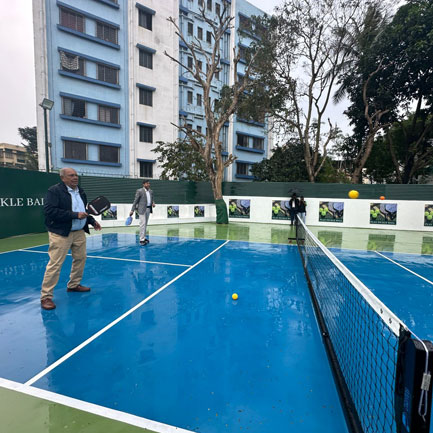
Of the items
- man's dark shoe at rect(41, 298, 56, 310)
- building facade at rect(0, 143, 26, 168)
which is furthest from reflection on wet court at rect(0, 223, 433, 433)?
building facade at rect(0, 143, 26, 168)

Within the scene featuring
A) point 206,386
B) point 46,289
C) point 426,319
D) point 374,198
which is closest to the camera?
point 206,386

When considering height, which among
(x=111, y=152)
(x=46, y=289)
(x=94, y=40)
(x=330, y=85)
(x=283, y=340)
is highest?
(x=94, y=40)

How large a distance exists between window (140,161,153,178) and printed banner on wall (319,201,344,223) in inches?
754

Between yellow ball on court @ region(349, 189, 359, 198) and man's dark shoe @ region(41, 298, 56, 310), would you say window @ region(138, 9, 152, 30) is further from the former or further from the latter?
man's dark shoe @ region(41, 298, 56, 310)

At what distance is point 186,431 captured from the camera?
2215mm

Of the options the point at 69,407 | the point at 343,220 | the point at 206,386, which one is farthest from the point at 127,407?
the point at 343,220

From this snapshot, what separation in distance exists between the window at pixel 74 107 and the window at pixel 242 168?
830 inches

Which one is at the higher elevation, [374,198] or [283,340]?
[374,198]

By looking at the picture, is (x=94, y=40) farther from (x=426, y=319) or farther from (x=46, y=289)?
(x=426, y=319)

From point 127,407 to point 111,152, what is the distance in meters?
29.1

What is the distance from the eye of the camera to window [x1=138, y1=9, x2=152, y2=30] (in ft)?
97.1

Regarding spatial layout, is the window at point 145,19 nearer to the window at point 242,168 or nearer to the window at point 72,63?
the window at point 72,63

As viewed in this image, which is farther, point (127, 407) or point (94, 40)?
point (94, 40)

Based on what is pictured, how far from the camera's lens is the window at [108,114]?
2794cm
